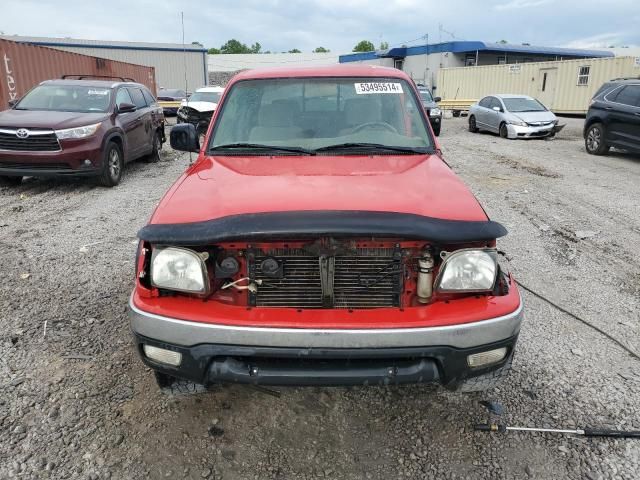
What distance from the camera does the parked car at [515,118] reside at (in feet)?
51.2

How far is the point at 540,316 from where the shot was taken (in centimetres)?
394

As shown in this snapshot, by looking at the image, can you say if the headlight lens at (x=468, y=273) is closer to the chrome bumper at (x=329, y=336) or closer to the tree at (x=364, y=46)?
the chrome bumper at (x=329, y=336)

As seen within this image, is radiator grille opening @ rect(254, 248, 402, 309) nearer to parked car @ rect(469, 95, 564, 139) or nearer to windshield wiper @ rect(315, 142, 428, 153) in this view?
windshield wiper @ rect(315, 142, 428, 153)

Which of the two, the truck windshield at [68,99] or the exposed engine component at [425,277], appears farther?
the truck windshield at [68,99]

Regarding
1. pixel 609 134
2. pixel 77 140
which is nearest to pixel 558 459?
pixel 77 140

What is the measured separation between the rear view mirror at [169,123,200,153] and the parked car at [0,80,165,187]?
14.3 feet

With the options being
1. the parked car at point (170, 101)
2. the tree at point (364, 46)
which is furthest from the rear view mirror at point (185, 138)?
the tree at point (364, 46)

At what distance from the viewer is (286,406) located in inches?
114

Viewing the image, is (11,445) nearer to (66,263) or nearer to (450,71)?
(66,263)

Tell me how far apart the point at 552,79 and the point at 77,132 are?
26.3 metres

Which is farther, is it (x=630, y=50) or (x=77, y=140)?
(x=630, y=50)

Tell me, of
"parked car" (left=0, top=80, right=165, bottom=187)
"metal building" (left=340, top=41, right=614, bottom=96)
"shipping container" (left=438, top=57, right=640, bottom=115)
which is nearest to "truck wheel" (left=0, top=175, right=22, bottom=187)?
"parked car" (left=0, top=80, right=165, bottom=187)

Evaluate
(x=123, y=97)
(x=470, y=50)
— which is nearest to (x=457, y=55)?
(x=470, y=50)

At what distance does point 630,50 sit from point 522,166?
59007 mm
